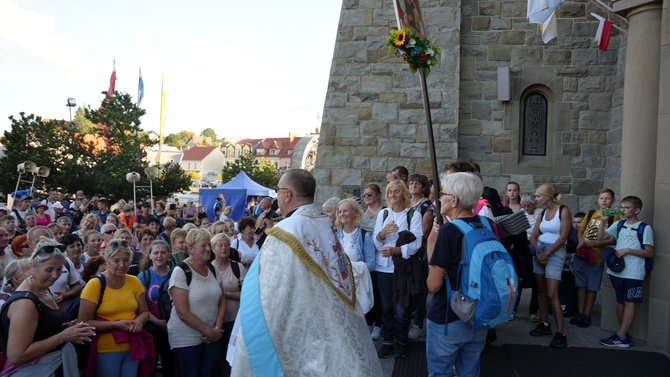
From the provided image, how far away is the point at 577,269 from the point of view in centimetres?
785

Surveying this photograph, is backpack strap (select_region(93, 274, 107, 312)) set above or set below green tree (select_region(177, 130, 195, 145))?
below

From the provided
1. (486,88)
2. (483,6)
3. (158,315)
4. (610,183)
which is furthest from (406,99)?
(158,315)

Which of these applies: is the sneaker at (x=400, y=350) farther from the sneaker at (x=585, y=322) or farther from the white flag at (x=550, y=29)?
the white flag at (x=550, y=29)

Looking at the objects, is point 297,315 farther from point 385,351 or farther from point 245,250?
point 245,250

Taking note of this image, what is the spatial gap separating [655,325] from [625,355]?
55 centimetres

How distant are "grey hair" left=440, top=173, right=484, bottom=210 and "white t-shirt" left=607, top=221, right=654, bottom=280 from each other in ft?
11.9

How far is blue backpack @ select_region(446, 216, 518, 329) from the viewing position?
368 cm

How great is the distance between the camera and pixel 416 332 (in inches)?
286

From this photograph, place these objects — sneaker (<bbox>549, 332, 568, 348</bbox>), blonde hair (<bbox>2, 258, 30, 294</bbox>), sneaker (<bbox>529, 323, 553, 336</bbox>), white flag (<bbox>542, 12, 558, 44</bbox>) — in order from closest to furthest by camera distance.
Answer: blonde hair (<bbox>2, 258, 30, 294</bbox>) < sneaker (<bbox>549, 332, 568, 348</bbox>) < sneaker (<bbox>529, 323, 553, 336</bbox>) < white flag (<bbox>542, 12, 558, 44</bbox>)

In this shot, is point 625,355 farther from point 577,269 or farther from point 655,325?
point 577,269

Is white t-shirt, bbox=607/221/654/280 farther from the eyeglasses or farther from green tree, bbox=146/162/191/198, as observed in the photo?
green tree, bbox=146/162/191/198

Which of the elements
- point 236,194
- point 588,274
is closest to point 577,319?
point 588,274

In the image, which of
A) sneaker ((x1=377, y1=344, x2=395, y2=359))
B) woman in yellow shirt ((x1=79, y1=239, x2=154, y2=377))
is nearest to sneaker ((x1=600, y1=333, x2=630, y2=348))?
sneaker ((x1=377, y1=344, x2=395, y2=359))

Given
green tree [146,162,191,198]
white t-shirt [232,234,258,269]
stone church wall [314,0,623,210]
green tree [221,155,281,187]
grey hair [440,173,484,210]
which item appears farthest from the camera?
green tree [221,155,281,187]
